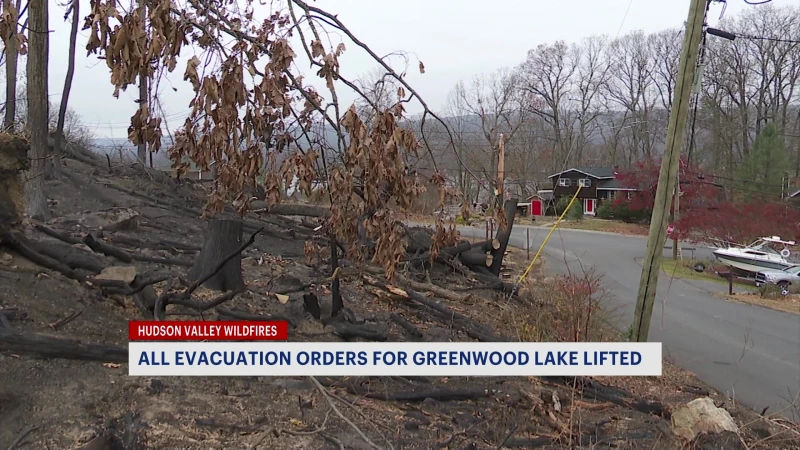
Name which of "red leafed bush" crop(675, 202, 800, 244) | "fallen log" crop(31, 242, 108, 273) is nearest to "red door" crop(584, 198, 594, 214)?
"red leafed bush" crop(675, 202, 800, 244)

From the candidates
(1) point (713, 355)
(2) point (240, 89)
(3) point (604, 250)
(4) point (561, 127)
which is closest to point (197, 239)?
(2) point (240, 89)

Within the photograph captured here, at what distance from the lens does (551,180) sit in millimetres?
48688

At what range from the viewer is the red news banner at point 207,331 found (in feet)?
15.5

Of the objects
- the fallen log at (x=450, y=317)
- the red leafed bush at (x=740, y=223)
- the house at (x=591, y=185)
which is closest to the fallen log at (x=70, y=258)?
the fallen log at (x=450, y=317)

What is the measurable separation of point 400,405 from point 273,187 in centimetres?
226

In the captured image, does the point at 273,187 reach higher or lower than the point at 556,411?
higher

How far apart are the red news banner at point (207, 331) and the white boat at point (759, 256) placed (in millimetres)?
20070

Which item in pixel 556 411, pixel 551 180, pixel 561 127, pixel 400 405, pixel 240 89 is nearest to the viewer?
pixel 240 89

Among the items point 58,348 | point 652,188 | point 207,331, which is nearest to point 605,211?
point 652,188

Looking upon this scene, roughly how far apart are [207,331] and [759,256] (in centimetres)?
2120

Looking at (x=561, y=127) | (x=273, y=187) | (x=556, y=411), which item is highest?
(x=561, y=127)

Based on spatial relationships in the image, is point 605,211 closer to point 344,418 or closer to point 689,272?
point 689,272

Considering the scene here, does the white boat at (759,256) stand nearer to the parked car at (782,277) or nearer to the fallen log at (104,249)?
the parked car at (782,277)

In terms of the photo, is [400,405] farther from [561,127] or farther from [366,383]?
[561,127]
